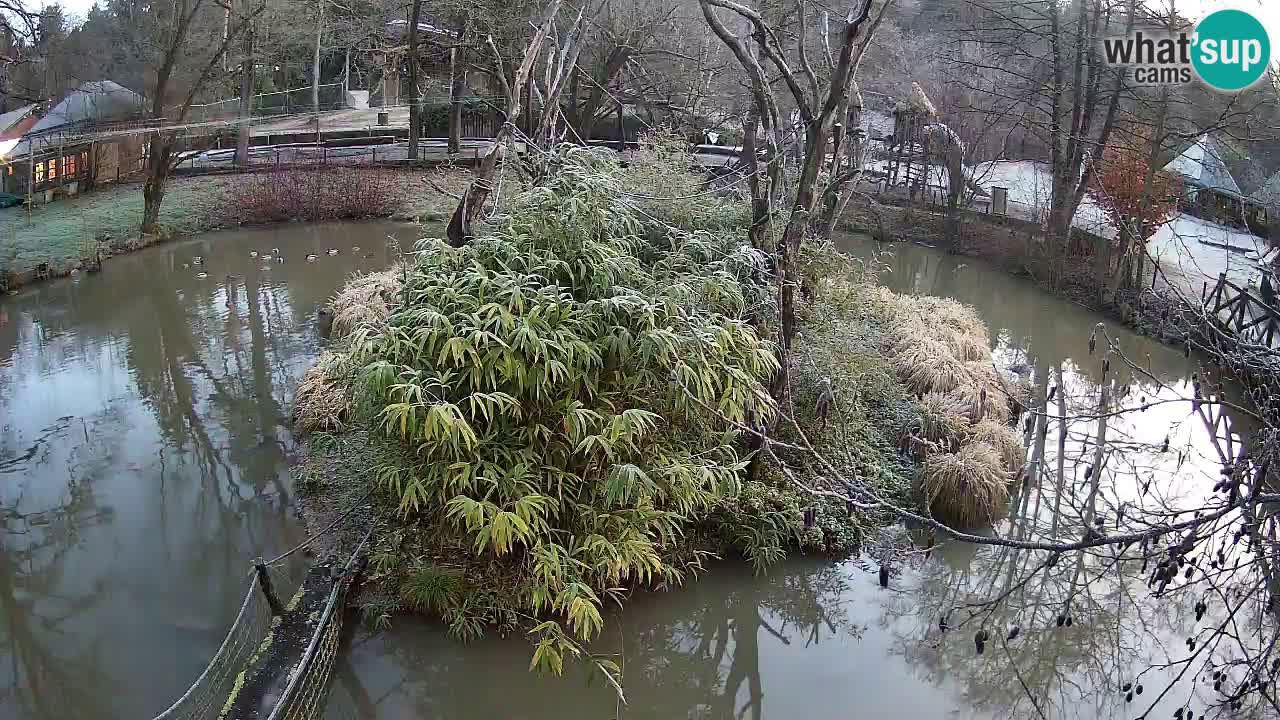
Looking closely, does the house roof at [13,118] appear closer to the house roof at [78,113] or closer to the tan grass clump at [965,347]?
the house roof at [78,113]

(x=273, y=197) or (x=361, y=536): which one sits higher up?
(x=273, y=197)

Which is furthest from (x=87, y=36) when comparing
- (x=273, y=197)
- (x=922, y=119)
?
(x=922, y=119)

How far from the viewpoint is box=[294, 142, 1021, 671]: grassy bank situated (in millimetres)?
4824

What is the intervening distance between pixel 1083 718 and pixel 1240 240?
279 inches

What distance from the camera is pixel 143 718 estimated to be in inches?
187

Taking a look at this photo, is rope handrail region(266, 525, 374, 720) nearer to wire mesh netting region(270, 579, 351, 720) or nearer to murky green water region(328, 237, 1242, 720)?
wire mesh netting region(270, 579, 351, 720)

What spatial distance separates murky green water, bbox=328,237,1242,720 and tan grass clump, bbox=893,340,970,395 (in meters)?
1.74

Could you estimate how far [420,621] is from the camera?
5.43m

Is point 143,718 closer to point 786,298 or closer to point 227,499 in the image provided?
point 227,499

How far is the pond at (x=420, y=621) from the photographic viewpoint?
5023mm

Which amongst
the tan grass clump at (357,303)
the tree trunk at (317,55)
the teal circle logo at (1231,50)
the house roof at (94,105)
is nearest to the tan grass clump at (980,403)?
the teal circle logo at (1231,50)

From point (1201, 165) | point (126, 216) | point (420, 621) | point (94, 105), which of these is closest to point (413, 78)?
point (94, 105)

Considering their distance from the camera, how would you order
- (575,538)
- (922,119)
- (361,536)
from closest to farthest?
1. (575,538)
2. (361,536)
3. (922,119)

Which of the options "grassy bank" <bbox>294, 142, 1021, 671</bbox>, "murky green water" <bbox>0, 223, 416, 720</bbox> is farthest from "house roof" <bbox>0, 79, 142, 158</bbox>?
"grassy bank" <bbox>294, 142, 1021, 671</bbox>
